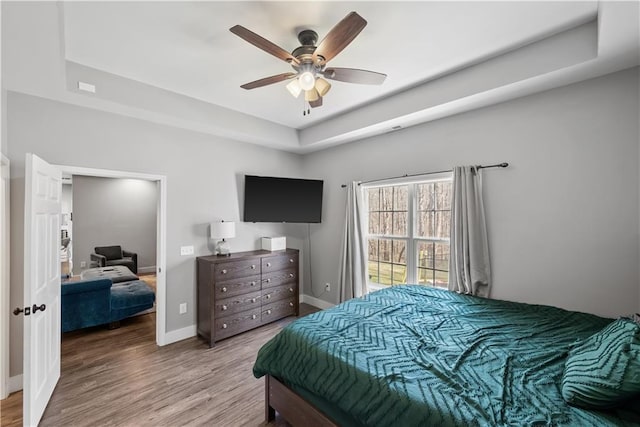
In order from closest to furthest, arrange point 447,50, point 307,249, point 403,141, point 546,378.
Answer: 1. point 546,378
2. point 447,50
3. point 403,141
4. point 307,249

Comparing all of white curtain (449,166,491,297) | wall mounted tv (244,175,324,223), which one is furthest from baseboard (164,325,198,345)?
white curtain (449,166,491,297)

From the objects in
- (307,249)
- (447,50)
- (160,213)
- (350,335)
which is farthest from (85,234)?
(447,50)

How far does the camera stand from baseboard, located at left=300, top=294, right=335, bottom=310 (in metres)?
4.46

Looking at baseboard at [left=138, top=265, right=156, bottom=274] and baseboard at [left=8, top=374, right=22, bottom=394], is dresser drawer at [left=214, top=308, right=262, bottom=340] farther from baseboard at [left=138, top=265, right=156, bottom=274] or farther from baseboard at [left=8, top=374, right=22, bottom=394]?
baseboard at [left=138, top=265, right=156, bottom=274]

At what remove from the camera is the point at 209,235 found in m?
3.68

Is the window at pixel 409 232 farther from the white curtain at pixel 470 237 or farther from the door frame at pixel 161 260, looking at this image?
the door frame at pixel 161 260

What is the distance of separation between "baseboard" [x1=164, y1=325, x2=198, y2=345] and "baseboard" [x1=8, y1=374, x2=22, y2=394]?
117 cm

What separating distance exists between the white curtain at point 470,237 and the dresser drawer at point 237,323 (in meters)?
2.50

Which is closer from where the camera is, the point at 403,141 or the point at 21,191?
the point at 21,191

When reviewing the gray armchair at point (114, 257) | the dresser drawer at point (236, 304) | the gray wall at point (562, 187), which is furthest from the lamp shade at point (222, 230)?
Result: the gray armchair at point (114, 257)

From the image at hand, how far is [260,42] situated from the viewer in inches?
67.1

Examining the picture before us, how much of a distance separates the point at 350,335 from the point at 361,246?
214cm

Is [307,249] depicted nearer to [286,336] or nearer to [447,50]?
[286,336]

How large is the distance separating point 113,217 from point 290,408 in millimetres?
7263
